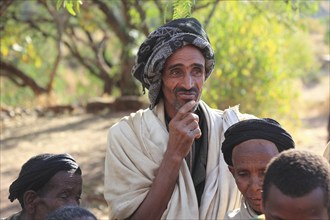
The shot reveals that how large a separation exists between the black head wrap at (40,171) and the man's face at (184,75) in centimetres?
64

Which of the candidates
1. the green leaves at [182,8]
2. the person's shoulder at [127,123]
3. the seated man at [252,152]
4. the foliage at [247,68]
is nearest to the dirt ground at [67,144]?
the foliage at [247,68]

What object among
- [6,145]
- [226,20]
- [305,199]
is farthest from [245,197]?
[226,20]

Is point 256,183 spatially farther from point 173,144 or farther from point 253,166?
point 173,144

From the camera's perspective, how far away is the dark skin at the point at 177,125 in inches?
126

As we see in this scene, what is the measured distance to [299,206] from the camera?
6.58ft

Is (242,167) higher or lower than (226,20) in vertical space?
lower

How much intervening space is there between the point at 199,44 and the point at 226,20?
6354 millimetres

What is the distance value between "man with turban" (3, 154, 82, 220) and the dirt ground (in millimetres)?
2755

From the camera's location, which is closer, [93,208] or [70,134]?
[93,208]

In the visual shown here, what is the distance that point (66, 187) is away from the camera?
3135 millimetres

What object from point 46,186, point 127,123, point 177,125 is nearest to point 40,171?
point 46,186

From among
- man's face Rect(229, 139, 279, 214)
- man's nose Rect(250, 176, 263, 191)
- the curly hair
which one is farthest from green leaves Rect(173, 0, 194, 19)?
the curly hair

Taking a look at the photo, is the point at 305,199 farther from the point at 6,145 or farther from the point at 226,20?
the point at 226,20

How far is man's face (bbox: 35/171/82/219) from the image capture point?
3.11 metres
